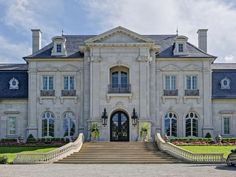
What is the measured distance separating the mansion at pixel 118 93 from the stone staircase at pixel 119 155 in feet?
22.7

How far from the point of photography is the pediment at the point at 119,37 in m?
45.1

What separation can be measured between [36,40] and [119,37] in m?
10.3

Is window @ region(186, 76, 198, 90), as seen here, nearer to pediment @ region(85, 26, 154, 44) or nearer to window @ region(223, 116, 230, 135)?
window @ region(223, 116, 230, 135)

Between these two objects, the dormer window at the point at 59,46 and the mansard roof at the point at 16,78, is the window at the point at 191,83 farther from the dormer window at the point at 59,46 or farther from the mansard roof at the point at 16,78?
the mansard roof at the point at 16,78

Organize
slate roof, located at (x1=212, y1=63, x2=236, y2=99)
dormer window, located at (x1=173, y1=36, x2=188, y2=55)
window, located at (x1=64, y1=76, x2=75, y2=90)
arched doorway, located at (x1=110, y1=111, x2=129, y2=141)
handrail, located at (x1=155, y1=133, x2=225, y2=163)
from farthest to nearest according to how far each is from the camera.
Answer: slate roof, located at (x1=212, y1=63, x2=236, y2=99)
dormer window, located at (x1=173, y1=36, x2=188, y2=55)
window, located at (x1=64, y1=76, x2=75, y2=90)
arched doorway, located at (x1=110, y1=111, x2=129, y2=141)
handrail, located at (x1=155, y1=133, x2=225, y2=163)

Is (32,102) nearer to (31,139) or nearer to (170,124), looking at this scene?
(31,139)

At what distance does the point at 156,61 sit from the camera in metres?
46.8

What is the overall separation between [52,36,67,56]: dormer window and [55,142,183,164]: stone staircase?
1216 centimetres

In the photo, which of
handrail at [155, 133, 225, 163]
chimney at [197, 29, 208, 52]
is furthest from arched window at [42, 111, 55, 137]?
chimney at [197, 29, 208, 52]

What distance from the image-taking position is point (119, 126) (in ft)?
151

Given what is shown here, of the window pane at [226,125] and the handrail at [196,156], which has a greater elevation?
the window pane at [226,125]

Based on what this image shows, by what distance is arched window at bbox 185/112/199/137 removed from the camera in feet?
153

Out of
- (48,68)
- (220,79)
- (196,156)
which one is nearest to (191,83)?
(220,79)

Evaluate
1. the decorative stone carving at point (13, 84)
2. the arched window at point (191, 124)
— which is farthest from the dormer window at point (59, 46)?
the arched window at point (191, 124)
